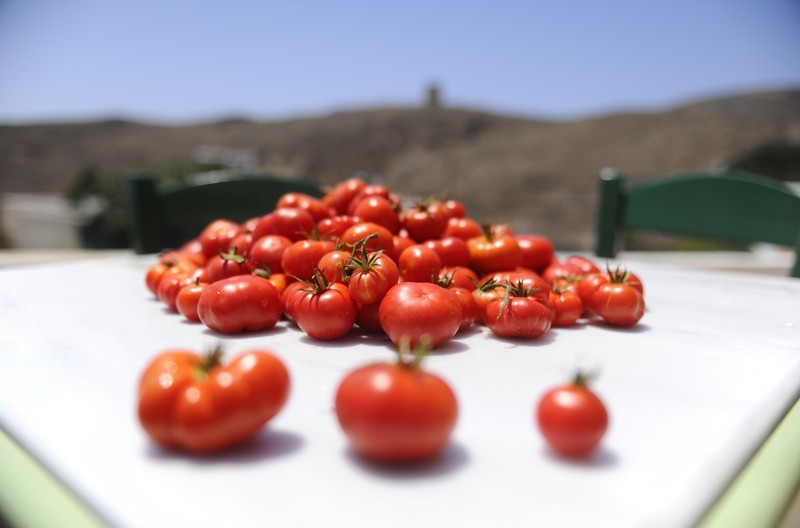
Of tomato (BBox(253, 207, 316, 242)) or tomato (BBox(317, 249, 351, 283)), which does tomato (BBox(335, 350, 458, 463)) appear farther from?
tomato (BBox(253, 207, 316, 242))

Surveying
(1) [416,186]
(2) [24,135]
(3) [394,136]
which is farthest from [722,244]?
(2) [24,135]

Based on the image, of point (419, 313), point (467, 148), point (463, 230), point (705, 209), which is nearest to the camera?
point (419, 313)

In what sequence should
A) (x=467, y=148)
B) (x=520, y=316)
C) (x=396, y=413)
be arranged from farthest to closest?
1. (x=467, y=148)
2. (x=520, y=316)
3. (x=396, y=413)

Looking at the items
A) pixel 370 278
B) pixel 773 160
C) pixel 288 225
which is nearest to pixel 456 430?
pixel 370 278

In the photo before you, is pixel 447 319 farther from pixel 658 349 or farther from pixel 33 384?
pixel 33 384

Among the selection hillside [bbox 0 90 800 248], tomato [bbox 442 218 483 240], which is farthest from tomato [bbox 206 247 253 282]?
hillside [bbox 0 90 800 248]

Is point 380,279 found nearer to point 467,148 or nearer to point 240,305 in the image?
point 240,305
